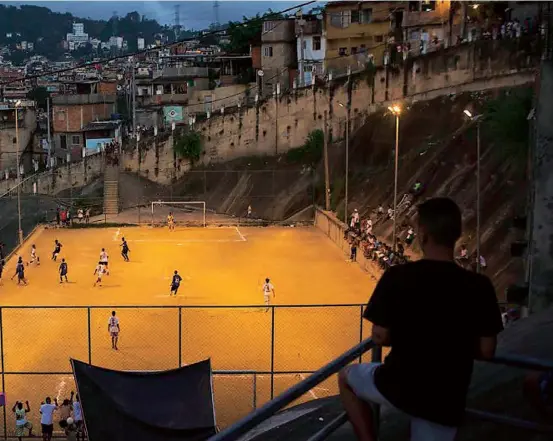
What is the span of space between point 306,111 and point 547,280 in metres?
44.0

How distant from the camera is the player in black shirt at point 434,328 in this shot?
11.0 feet

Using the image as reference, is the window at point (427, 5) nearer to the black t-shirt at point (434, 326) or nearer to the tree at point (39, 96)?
the tree at point (39, 96)

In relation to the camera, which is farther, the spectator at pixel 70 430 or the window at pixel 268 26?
the window at pixel 268 26

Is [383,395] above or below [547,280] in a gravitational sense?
above

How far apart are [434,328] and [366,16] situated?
5879 cm

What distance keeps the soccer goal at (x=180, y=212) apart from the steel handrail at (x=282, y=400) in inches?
1542

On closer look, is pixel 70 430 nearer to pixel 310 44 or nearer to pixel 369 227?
pixel 369 227

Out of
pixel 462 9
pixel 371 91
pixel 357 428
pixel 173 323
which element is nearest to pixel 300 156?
pixel 371 91

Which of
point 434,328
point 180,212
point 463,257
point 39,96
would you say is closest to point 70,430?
point 434,328

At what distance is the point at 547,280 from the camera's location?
9.55 meters

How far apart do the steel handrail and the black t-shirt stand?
1.33 feet

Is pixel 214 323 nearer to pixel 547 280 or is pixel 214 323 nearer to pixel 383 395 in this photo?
pixel 547 280

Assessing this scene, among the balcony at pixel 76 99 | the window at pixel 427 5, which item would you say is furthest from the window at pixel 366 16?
the balcony at pixel 76 99

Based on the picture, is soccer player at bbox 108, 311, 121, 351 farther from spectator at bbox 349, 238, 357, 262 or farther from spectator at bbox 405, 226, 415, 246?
spectator at bbox 405, 226, 415, 246
